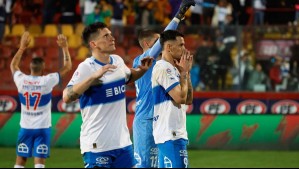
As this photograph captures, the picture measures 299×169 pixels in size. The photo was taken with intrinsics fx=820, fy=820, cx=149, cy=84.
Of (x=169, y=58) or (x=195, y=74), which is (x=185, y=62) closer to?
(x=169, y=58)

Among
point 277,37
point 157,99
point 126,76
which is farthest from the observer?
point 277,37

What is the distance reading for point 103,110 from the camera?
9109 mm

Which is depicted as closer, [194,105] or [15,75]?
[15,75]

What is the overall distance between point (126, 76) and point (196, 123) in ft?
32.8

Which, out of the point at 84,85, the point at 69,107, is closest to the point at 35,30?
the point at 69,107

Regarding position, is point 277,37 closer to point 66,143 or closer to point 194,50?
point 194,50

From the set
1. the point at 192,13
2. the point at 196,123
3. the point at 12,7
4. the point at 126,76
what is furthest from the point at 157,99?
the point at 12,7

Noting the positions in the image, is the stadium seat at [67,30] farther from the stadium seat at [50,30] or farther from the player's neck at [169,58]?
the player's neck at [169,58]

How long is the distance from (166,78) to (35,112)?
15.6 ft

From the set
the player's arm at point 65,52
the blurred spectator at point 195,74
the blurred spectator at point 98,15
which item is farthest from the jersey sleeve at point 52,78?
the blurred spectator at point 98,15

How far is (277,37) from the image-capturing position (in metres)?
19.1

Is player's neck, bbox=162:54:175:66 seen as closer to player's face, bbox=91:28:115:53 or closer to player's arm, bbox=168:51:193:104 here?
player's arm, bbox=168:51:193:104

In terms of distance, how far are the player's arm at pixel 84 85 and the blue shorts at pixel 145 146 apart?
274 cm

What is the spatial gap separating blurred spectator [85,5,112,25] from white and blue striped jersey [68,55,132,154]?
13.3m
